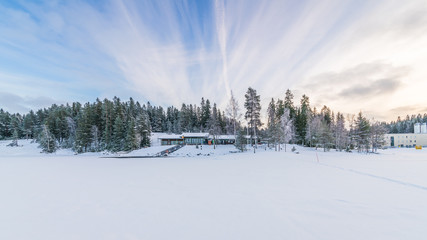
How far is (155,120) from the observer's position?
74500 mm

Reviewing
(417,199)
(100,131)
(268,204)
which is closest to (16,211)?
(268,204)

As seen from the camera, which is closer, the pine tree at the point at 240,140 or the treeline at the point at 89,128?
the pine tree at the point at 240,140

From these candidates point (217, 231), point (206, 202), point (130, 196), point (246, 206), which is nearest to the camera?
point (217, 231)

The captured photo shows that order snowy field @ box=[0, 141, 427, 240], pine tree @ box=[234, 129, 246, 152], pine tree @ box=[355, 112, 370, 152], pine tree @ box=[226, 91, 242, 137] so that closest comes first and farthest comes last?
1. snowy field @ box=[0, 141, 427, 240]
2. pine tree @ box=[234, 129, 246, 152]
3. pine tree @ box=[226, 91, 242, 137]
4. pine tree @ box=[355, 112, 370, 152]

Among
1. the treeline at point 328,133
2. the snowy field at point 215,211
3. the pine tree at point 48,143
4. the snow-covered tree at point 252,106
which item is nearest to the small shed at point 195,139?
the snow-covered tree at point 252,106

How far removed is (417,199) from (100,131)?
2125 inches

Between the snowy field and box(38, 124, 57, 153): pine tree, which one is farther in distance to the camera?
box(38, 124, 57, 153): pine tree

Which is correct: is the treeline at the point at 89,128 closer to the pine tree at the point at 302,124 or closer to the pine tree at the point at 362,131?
the pine tree at the point at 302,124

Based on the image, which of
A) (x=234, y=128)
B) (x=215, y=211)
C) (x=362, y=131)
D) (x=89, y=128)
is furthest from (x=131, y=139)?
(x=362, y=131)

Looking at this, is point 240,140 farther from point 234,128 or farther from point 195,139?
point 195,139

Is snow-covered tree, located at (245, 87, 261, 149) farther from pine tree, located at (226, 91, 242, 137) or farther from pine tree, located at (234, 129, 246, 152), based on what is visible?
pine tree, located at (234, 129, 246, 152)

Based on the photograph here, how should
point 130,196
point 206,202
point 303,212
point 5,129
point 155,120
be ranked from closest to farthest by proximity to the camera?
point 303,212, point 206,202, point 130,196, point 5,129, point 155,120

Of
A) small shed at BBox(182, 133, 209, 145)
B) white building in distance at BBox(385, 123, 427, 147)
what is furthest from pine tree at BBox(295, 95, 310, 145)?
white building in distance at BBox(385, 123, 427, 147)

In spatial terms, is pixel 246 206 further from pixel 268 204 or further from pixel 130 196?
pixel 130 196
